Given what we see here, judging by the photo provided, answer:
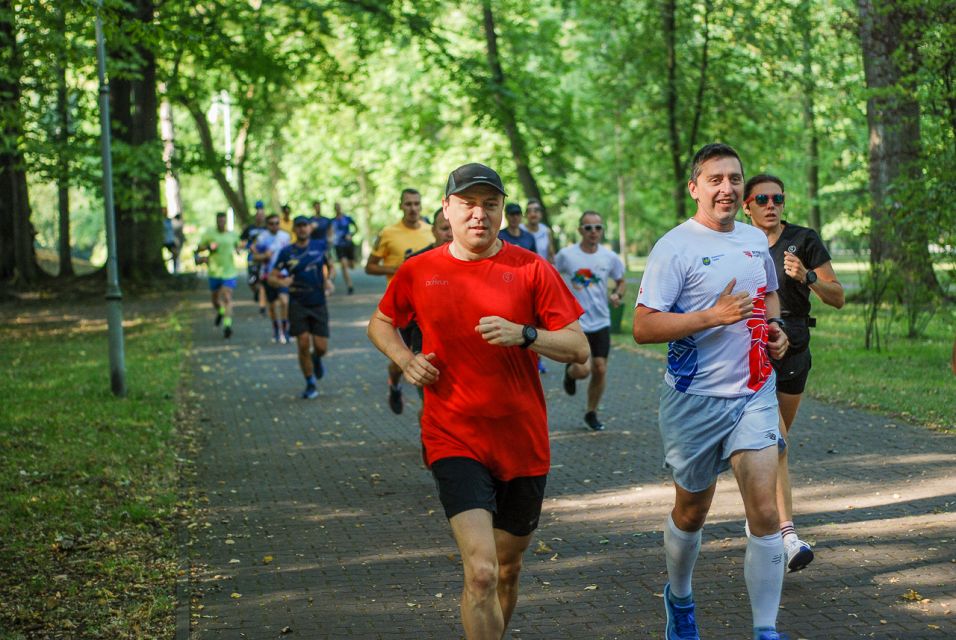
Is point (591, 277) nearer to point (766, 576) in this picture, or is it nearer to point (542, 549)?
point (542, 549)

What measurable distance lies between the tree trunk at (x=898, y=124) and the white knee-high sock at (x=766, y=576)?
35.9 ft

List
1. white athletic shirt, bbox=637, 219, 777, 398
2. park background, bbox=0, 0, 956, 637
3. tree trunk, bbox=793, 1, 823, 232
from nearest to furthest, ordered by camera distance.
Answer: white athletic shirt, bbox=637, 219, 777, 398
park background, bbox=0, 0, 956, 637
tree trunk, bbox=793, 1, 823, 232

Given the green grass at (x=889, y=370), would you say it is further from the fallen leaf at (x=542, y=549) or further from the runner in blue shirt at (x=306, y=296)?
the runner in blue shirt at (x=306, y=296)

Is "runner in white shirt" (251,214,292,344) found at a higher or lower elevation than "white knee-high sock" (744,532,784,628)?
higher

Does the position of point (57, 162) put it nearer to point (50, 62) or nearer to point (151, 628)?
point (50, 62)

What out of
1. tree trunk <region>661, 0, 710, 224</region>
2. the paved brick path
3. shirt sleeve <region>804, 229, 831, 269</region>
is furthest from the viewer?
tree trunk <region>661, 0, 710, 224</region>

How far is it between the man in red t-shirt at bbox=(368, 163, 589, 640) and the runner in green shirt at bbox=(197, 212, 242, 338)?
1763 centimetres

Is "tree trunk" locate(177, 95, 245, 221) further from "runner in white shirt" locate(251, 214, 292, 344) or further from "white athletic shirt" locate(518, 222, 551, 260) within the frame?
"white athletic shirt" locate(518, 222, 551, 260)

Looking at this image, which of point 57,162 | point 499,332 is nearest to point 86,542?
point 499,332

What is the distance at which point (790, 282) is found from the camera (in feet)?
22.9

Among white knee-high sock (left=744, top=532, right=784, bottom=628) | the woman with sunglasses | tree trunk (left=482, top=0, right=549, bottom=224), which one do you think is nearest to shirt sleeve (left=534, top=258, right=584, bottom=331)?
white knee-high sock (left=744, top=532, right=784, bottom=628)

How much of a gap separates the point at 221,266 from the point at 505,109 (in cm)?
809

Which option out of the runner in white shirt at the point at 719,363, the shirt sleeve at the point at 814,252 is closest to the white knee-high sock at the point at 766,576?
the runner in white shirt at the point at 719,363

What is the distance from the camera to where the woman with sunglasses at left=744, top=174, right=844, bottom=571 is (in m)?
6.79
